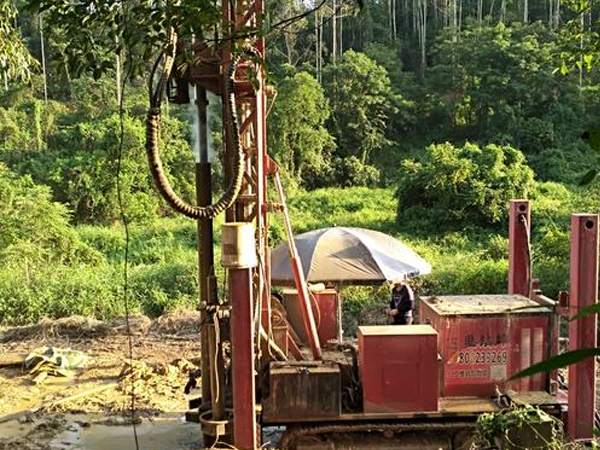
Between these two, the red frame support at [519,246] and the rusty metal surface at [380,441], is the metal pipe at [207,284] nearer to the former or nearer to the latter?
the rusty metal surface at [380,441]

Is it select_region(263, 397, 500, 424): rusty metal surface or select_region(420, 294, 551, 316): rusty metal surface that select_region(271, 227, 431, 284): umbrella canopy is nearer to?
select_region(420, 294, 551, 316): rusty metal surface

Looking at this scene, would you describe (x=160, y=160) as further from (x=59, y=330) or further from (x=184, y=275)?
(x=184, y=275)

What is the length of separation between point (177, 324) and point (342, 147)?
24.2 meters

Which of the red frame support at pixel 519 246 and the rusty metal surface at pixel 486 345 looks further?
the red frame support at pixel 519 246

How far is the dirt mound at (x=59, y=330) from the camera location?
49.2ft

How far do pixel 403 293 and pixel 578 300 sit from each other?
99.5 inches

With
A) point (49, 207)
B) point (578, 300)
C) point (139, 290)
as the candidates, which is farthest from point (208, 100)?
point (49, 207)

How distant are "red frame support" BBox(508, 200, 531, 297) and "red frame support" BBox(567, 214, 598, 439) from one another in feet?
3.67

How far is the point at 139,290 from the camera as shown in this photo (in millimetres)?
17516

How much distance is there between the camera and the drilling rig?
22.5ft

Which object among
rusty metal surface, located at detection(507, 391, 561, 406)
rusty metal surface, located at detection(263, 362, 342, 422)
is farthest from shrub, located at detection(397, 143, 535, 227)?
rusty metal surface, located at detection(263, 362, 342, 422)

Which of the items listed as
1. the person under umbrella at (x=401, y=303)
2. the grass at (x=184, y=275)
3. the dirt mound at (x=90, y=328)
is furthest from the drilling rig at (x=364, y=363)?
the dirt mound at (x=90, y=328)

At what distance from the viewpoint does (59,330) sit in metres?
15.2

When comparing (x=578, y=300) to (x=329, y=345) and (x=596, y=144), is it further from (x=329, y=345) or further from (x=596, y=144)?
(x=596, y=144)
